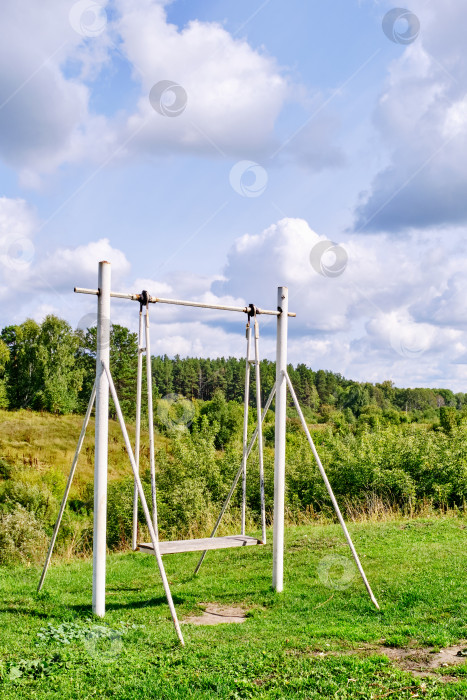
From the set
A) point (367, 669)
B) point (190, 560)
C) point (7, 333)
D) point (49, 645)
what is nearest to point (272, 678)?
point (367, 669)

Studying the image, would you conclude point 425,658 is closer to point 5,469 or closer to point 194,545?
point 194,545

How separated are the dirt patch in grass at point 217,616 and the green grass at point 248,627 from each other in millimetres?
163

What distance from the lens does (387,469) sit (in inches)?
681

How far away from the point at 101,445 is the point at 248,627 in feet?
7.87

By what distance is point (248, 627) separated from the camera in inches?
241

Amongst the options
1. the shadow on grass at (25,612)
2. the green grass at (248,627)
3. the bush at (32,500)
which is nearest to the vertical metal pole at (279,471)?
the green grass at (248,627)

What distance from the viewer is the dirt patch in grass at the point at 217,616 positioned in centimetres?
661

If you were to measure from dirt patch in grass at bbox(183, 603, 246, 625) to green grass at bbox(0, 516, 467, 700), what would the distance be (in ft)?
0.53

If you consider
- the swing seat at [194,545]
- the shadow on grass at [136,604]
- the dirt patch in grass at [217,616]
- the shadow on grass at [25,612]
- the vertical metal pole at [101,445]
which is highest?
the vertical metal pole at [101,445]

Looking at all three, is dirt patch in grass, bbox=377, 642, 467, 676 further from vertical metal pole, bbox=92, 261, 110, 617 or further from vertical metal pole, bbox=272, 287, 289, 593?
vertical metal pole, bbox=92, 261, 110, 617

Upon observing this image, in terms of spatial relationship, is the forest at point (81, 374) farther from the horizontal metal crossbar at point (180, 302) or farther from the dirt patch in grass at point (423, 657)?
the dirt patch in grass at point (423, 657)

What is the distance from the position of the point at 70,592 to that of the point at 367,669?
4.38m

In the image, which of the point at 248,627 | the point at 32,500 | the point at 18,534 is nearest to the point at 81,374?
the point at 32,500

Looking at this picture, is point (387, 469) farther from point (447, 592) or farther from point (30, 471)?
point (30, 471)
